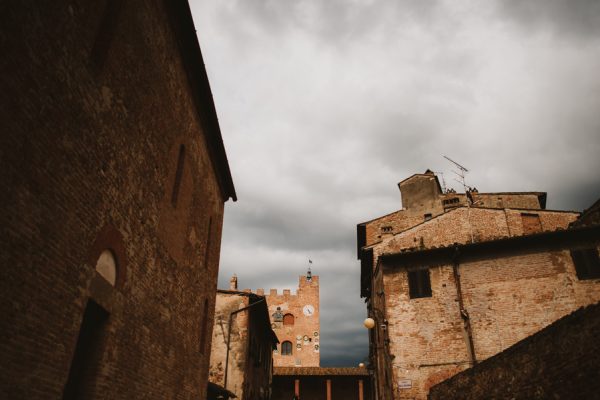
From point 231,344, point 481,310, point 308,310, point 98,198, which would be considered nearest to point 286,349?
point 308,310

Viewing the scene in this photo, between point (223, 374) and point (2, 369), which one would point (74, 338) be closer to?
point (2, 369)

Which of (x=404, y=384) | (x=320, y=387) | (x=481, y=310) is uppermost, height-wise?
(x=481, y=310)

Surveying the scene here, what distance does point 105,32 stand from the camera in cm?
543

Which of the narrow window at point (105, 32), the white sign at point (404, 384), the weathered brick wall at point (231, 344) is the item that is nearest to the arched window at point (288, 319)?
the weathered brick wall at point (231, 344)

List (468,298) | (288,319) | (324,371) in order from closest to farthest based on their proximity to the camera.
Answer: (468,298), (324,371), (288,319)

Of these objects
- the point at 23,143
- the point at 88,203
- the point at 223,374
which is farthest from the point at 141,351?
the point at 223,374

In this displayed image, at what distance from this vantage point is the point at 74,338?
15.7 feet

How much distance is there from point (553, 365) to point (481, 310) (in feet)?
31.1

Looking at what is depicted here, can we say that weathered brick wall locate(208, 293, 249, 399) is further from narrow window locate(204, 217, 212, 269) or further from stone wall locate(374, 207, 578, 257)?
stone wall locate(374, 207, 578, 257)

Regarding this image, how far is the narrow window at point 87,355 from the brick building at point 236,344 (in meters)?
10.8

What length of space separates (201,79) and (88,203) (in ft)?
17.8

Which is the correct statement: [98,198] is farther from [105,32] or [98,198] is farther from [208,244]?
[208,244]

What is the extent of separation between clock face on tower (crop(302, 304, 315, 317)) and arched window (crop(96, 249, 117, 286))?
4045 cm

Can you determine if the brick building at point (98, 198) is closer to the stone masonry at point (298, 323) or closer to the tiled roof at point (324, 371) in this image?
the tiled roof at point (324, 371)
